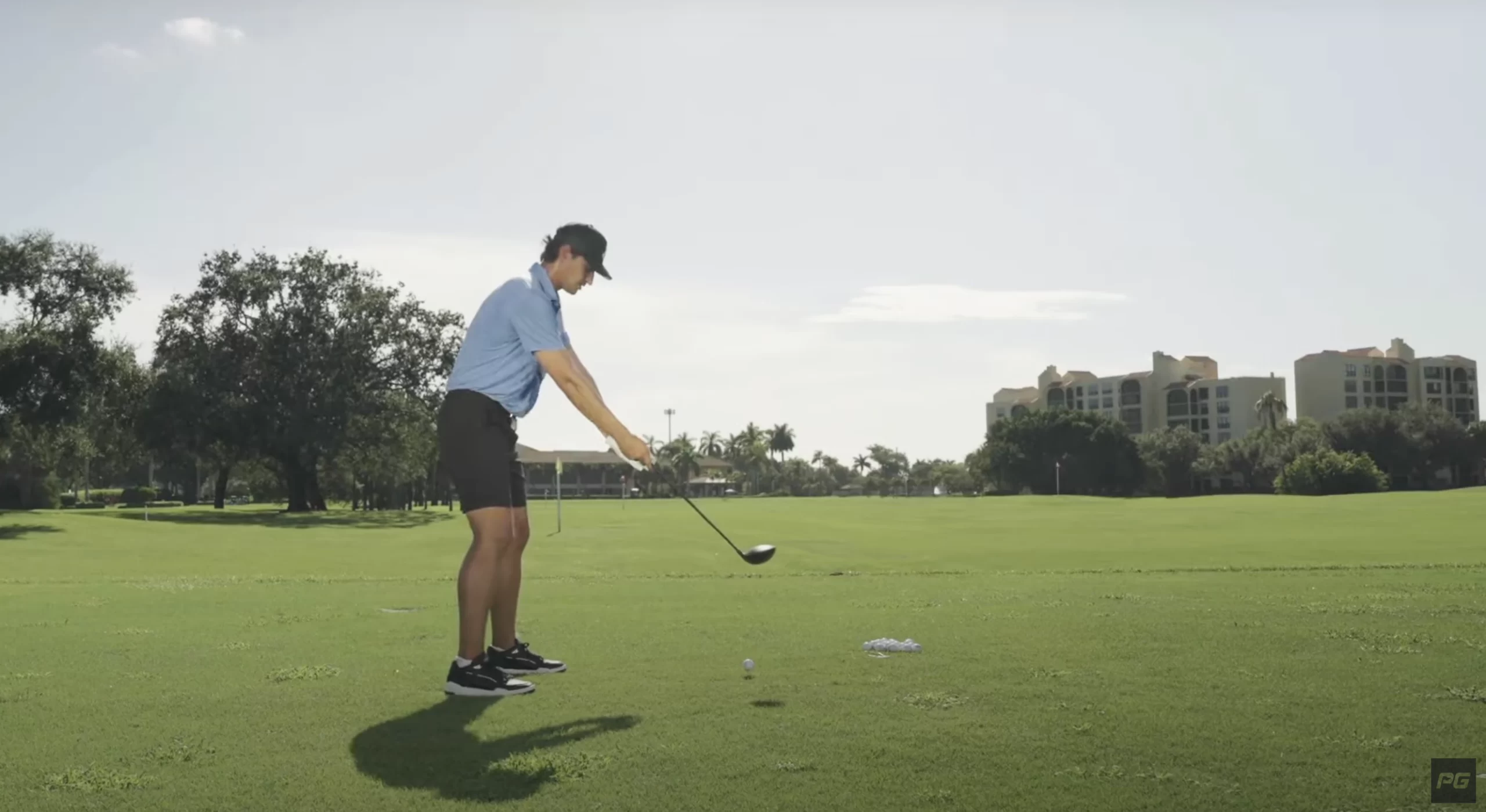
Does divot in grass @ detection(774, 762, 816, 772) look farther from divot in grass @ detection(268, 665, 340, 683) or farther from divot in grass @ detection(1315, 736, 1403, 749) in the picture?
divot in grass @ detection(268, 665, 340, 683)

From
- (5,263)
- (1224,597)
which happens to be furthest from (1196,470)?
(1224,597)

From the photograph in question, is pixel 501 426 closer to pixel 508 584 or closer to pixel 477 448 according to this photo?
pixel 477 448

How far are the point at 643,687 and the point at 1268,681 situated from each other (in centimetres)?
383

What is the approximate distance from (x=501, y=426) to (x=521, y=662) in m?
1.57

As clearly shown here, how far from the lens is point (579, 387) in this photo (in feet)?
25.1

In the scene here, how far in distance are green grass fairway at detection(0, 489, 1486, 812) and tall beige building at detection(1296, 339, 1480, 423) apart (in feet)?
649

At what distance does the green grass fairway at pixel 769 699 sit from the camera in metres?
4.89

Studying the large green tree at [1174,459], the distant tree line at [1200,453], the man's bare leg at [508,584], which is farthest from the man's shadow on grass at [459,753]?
the large green tree at [1174,459]

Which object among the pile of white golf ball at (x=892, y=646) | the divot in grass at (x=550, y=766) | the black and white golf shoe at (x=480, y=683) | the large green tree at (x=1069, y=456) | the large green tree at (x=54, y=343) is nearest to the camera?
the divot in grass at (x=550, y=766)

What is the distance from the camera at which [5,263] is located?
4825 centimetres

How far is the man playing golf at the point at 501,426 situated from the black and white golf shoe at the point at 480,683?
0.22 metres

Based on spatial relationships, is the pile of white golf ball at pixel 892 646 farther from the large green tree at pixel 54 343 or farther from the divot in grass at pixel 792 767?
the large green tree at pixel 54 343

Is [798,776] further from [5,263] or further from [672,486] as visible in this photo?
[5,263]

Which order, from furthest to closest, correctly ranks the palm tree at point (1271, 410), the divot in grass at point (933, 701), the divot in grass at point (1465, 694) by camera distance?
the palm tree at point (1271, 410) → the divot in grass at point (1465, 694) → the divot in grass at point (933, 701)
